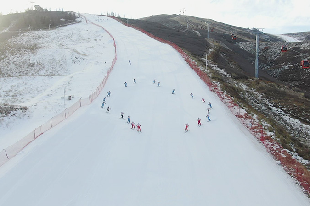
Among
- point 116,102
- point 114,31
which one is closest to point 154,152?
point 116,102

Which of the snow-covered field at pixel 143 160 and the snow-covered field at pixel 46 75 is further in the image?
the snow-covered field at pixel 46 75

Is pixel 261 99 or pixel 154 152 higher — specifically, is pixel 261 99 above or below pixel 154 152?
above

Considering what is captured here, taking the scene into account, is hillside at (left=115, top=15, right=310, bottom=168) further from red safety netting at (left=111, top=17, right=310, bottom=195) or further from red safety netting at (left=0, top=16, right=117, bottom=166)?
red safety netting at (left=0, top=16, right=117, bottom=166)

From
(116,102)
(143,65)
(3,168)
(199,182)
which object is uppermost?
(143,65)

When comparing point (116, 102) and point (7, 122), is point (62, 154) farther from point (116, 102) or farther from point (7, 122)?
point (116, 102)

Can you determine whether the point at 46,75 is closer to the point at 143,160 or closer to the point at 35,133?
the point at 35,133

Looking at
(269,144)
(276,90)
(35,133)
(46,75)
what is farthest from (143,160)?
(46,75)

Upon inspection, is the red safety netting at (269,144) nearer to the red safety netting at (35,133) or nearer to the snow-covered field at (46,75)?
the red safety netting at (35,133)

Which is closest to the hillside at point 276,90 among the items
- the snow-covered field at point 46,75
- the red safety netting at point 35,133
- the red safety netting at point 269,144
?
the red safety netting at point 269,144
